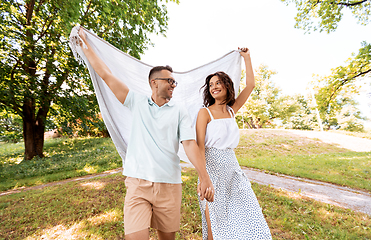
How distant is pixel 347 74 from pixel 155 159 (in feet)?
37.0

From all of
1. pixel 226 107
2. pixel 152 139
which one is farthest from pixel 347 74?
pixel 152 139

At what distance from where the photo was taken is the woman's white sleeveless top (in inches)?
82.1

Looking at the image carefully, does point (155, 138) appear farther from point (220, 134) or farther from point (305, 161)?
point (305, 161)

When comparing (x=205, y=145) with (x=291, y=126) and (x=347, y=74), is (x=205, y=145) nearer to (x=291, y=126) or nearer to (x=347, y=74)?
(x=347, y=74)

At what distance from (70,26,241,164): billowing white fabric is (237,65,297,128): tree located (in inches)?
1140

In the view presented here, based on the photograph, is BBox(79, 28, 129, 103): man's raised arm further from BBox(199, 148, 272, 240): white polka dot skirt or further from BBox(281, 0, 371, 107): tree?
BBox(281, 0, 371, 107): tree

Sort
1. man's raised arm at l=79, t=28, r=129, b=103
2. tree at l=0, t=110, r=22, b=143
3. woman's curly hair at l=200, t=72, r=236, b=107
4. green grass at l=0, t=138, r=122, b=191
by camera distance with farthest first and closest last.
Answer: tree at l=0, t=110, r=22, b=143, green grass at l=0, t=138, r=122, b=191, woman's curly hair at l=200, t=72, r=236, b=107, man's raised arm at l=79, t=28, r=129, b=103

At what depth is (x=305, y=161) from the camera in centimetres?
964

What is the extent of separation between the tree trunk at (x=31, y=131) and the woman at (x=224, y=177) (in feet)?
36.8

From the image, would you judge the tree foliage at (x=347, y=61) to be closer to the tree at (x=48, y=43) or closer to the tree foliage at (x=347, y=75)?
the tree foliage at (x=347, y=75)

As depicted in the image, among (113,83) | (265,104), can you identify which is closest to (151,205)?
(113,83)

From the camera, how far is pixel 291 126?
3997cm

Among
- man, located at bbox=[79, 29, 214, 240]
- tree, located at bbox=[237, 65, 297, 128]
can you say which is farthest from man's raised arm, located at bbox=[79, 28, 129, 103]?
tree, located at bbox=[237, 65, 297, 128]

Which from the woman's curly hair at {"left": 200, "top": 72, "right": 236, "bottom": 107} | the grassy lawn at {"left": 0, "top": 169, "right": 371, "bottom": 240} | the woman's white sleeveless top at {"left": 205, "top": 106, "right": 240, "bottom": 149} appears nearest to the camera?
the woman's white sleeveless top at {"left": 205, "top": 106, "right": 240, "bottom": 149}
